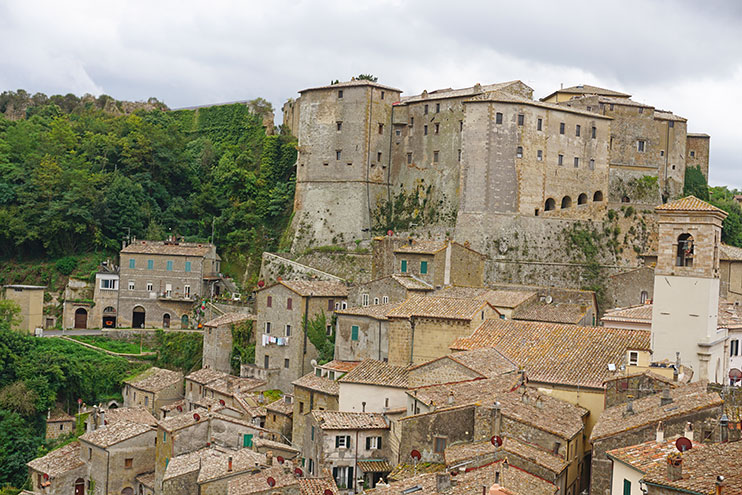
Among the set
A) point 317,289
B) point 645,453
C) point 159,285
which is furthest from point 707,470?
point 159,285

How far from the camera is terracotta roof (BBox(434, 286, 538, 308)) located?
4028 centimetres

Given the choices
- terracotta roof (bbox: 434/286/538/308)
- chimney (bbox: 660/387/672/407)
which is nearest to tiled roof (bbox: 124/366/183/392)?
terracotta roof (bbox: 434/286/538/308)

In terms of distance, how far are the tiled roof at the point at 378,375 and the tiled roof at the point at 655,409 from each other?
1087 cm

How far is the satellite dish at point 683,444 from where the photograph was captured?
56.0ft

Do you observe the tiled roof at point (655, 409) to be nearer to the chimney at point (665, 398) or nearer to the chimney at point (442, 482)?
the chimney at point (665, 398)

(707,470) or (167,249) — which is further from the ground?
(167,249)

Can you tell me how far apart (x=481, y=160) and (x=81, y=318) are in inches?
1142

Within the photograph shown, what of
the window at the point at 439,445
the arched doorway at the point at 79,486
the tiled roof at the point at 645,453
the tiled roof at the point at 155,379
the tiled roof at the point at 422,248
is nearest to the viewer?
the tiled roof at the point at 645,453

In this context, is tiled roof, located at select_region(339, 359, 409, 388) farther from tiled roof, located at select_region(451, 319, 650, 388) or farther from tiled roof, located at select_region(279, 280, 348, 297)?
tiled roof, located at select_region(279, 280, 348, 297)

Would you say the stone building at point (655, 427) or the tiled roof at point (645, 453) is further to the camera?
the stone building at point (655, 427)

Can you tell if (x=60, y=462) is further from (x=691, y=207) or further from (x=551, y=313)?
(x=691, y=207)

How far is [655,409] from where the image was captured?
2205 cm

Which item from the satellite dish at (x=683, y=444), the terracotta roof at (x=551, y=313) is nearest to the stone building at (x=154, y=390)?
the terracotta roof at (x=551, y=313)

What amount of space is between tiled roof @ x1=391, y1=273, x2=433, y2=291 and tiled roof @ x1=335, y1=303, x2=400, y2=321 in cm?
127
